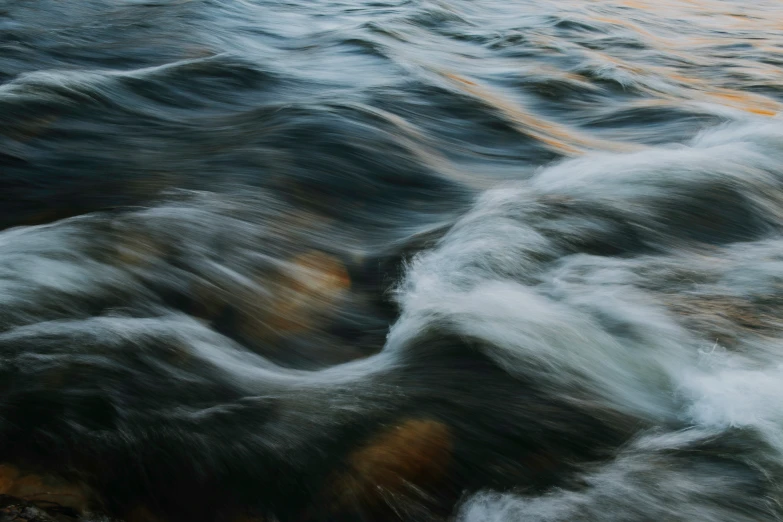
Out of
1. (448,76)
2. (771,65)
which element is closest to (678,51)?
(771,65)

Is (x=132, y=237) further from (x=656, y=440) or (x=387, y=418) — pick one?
(x=656, y=440)

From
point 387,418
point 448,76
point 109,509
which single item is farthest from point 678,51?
point 109,509

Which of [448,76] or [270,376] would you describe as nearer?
[270,376]

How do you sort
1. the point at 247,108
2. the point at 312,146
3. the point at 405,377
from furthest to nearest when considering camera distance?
the point at 247,108
the point at 312,146
the point at 405,377

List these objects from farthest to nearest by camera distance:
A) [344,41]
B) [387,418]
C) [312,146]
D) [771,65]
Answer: [771,65]
[344,41]
[312,146]
[387,418]

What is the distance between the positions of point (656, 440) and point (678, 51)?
7.73m

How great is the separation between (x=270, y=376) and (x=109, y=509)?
2.49 ft

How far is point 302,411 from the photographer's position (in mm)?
2316

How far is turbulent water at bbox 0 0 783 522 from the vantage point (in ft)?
6.82

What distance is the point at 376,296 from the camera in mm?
3186

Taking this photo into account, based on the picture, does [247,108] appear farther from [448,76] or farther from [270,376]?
[270,376]

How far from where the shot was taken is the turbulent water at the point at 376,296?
6.82 ft

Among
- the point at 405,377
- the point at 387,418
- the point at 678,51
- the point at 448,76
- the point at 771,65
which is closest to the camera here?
the point at 387,418

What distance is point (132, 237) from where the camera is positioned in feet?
10.6
